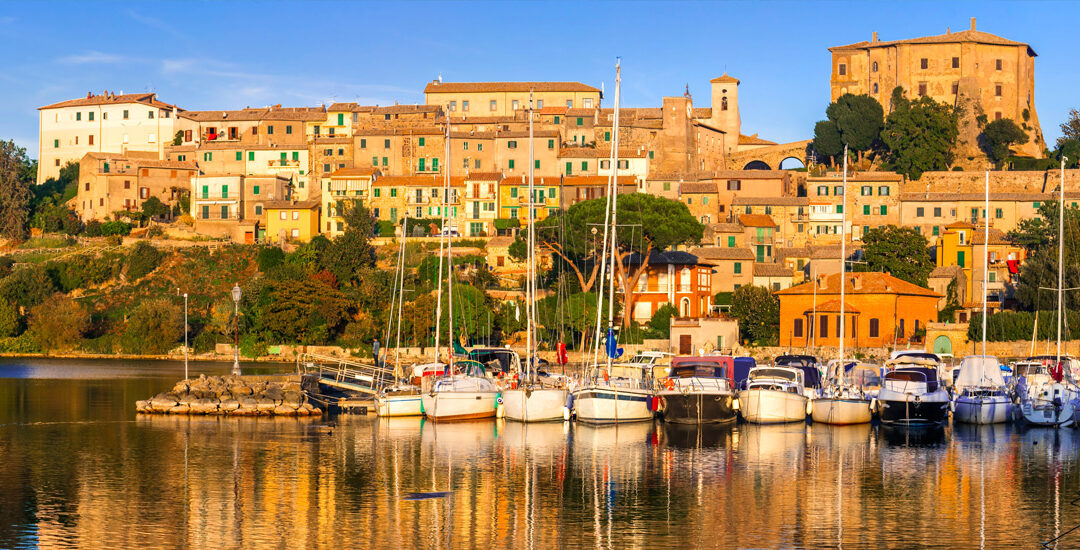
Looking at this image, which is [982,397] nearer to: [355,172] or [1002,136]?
[355,172]

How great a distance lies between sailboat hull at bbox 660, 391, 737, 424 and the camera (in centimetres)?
3859

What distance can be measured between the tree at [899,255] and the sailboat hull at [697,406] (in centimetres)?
3665

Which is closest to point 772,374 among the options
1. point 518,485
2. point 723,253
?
point 518,485

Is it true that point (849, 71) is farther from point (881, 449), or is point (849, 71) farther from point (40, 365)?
point (881, 449)

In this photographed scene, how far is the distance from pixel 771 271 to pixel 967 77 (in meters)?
36.1

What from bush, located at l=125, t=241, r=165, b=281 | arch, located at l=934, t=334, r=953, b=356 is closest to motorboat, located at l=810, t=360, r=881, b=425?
arch, located at l=934, t=334, r=953, b=356

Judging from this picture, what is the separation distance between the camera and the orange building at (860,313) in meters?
63.7

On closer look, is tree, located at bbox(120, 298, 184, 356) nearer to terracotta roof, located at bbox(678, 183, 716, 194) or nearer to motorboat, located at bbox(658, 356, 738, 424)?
terracotta roof, located at bbox(678, 183, 716, 194)

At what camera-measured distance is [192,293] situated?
83125 millimetres

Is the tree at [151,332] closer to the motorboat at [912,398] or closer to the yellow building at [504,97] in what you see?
the yellow building at [504,97]

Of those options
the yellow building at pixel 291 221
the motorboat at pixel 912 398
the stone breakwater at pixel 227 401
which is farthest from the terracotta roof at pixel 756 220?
the stone breakwater at pixel 227 401

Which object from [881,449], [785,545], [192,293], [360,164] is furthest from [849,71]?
[785,545]

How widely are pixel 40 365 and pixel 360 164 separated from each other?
109 feet

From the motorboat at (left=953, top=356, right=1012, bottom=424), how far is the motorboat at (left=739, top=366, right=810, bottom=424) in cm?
520
